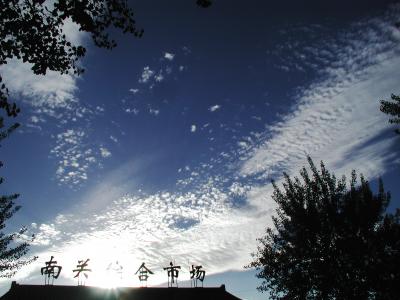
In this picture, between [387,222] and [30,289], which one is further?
[30,289]

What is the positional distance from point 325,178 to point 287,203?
8.50 ft

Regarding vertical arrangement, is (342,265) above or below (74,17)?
below

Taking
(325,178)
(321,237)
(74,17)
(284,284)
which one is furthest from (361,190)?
(74,17)

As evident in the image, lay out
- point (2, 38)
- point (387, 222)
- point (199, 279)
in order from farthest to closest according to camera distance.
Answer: point (199, 279) < point (387, 222) < point (2, 38)

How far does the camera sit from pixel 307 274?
17438 millimetres

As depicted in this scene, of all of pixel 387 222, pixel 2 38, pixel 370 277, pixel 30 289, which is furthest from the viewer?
pixel 30 289

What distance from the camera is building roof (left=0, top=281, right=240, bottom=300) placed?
811 inches

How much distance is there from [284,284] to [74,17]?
1662 cm

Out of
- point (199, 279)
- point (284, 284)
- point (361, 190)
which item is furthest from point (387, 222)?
point (199, 279)

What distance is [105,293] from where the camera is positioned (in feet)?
71.1

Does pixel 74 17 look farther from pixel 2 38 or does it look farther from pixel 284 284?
pixel 284 284

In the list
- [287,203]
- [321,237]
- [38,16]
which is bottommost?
[321,237]

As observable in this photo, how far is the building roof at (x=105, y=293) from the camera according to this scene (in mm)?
20594

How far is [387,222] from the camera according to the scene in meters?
17.6
